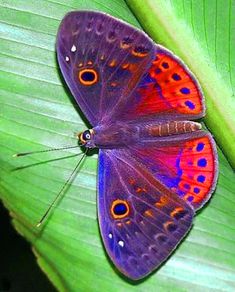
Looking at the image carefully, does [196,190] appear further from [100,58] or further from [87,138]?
[100,58]

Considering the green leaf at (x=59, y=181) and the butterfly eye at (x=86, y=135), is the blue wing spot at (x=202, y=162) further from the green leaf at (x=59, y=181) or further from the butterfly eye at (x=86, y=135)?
the butterfly eye at (x=86, y=135)

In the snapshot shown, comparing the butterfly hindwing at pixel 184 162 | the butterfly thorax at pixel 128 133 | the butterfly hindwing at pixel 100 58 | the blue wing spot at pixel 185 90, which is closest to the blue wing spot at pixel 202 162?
the butterfly hindwing at pixel 184 162

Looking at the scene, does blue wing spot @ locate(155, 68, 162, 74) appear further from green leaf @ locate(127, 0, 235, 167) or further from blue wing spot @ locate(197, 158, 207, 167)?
blue wing spot @ locate(197, 158, 207, 167)

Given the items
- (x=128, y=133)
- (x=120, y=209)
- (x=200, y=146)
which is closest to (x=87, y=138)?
(x=128, y=133)

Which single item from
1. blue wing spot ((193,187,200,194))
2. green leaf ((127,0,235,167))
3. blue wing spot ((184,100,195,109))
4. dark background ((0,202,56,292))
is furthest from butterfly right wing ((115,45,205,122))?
dark background ((0,202,56,292))

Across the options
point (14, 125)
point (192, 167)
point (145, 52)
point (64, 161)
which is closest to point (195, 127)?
point (192, 167)

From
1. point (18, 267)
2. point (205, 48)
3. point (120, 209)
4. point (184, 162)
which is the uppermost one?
point (205, 48)

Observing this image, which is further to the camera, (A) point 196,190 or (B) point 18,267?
(B) point 18,267

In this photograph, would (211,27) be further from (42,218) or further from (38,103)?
(42,218)
